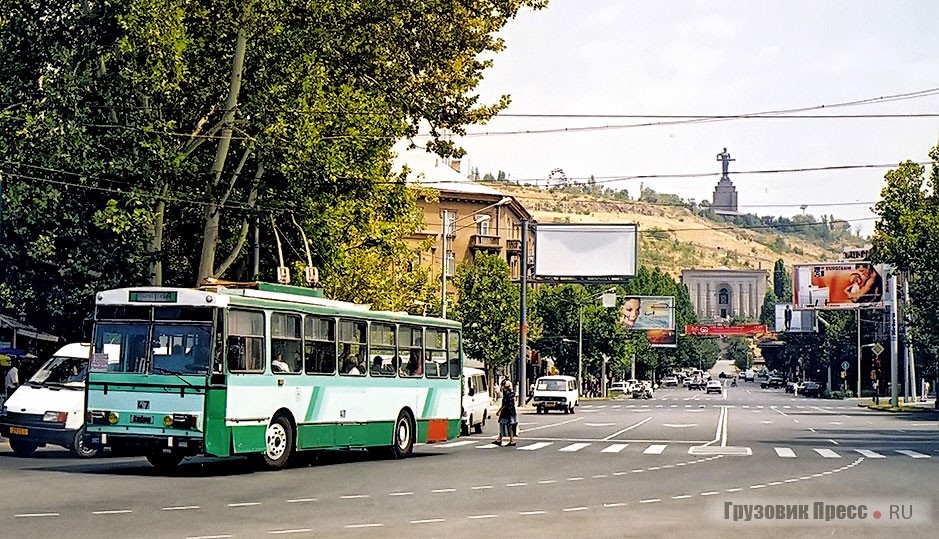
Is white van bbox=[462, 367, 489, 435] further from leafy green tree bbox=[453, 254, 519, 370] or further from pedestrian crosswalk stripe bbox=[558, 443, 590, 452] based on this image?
leafy green tree bbox=[453, 254, 519, 370]

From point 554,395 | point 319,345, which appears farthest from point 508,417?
point 554,395

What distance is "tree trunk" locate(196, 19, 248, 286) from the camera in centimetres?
3625

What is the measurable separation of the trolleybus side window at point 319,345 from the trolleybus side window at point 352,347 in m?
0.32

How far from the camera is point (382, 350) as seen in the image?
28.5 meters

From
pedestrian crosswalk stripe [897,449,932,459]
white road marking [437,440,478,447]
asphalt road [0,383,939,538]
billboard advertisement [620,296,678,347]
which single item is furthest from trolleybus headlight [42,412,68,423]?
billboard advertisement [620,296,678,347]

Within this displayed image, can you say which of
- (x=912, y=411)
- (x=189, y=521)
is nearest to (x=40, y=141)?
(x=189, y=521)

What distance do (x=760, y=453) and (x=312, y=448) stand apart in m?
11.2

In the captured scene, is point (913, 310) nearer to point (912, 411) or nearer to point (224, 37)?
point (912, 411)

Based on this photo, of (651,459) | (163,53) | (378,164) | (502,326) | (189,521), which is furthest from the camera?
(502,326)

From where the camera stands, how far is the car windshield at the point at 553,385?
67.0 metres

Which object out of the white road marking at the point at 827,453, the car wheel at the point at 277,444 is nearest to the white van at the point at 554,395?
the white road marking at the point at 827,453

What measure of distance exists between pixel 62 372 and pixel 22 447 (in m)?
1.74

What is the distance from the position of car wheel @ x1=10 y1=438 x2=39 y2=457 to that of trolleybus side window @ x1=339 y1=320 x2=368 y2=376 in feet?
20.7

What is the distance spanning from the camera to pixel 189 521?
15797 mm
